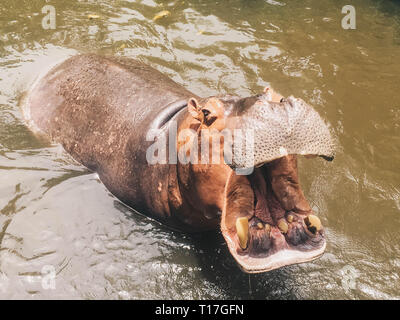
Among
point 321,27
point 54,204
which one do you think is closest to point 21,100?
point 54,204

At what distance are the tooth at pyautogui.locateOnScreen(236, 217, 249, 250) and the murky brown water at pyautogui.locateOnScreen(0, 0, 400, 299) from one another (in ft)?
2.73

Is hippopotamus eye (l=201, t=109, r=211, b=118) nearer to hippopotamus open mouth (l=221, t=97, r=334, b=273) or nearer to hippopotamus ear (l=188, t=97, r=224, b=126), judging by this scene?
hippopotamus ear (l=188, t=97, r=224, b=126)

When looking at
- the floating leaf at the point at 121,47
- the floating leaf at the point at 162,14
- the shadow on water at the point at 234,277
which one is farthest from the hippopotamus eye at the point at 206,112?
the floating leaf at the point at 162,14

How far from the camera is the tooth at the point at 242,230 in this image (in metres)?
2.37

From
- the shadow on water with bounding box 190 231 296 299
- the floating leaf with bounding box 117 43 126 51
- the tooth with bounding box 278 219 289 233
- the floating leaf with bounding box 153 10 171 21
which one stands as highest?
the floating leaf with bounding box 153 10 171 21

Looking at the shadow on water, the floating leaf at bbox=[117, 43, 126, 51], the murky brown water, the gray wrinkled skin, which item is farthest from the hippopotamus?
the floating leaf at bbox=[117, 43, 126, 51]

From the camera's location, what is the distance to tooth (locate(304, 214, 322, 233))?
2.43 metres

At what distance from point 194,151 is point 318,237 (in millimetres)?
935

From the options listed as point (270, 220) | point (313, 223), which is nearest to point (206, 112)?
point (270, 220)

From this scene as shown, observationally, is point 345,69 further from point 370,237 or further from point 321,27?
point 370,237

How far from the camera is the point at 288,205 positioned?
8.52ft

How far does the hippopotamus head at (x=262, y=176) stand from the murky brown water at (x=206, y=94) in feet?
2.52

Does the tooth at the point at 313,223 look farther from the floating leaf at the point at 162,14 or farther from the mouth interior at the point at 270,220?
the floating leaf at the point at 162,14

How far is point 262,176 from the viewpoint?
2682mm
